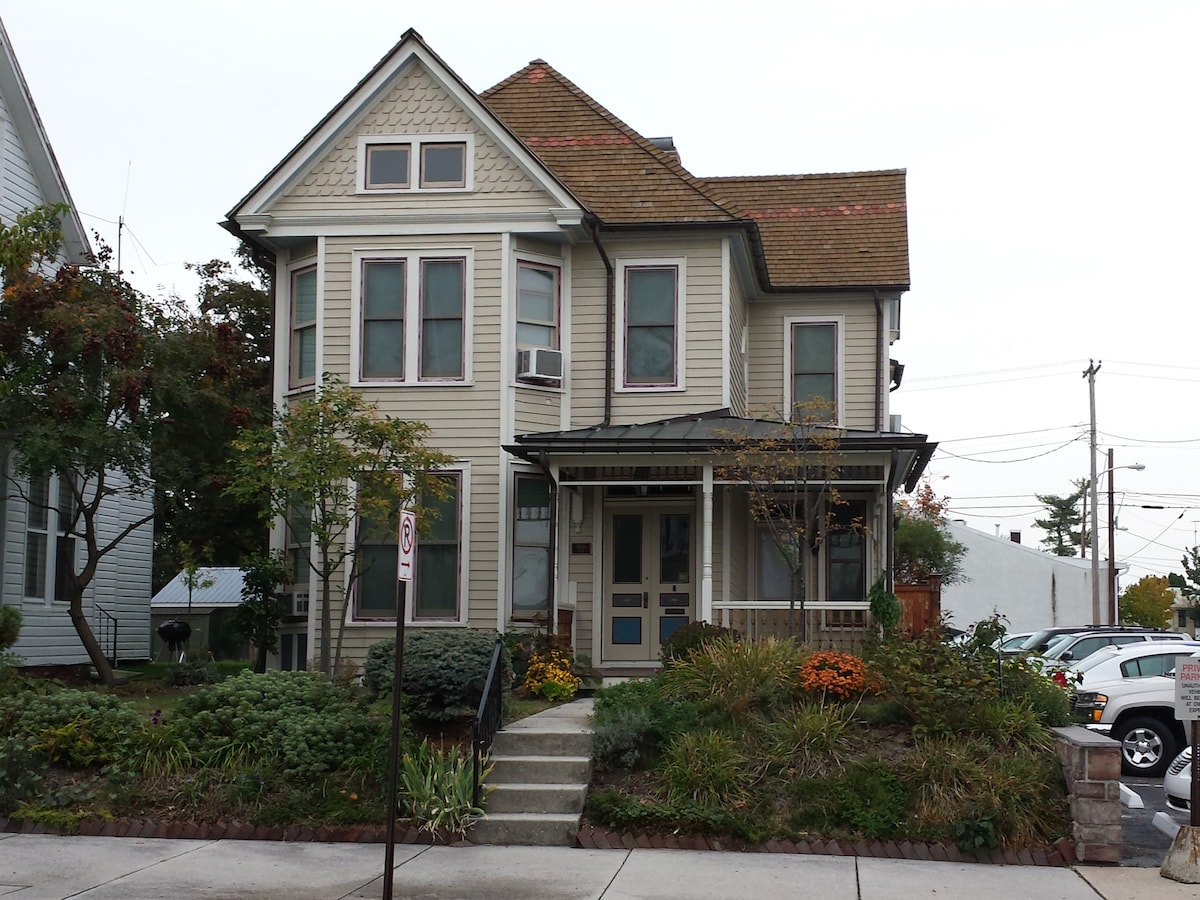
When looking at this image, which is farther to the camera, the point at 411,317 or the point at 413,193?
the point at 413,193

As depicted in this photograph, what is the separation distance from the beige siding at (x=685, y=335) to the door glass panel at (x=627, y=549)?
4.82ft

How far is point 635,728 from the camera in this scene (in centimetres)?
→ 1258

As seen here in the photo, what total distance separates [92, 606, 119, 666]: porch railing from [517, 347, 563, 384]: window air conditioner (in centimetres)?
1032

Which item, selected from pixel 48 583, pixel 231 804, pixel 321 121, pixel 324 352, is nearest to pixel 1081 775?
pixel 231 804

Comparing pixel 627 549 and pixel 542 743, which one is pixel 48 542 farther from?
pixel 542 743

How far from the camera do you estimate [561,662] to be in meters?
16.8

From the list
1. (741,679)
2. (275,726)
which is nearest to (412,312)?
(275,726)

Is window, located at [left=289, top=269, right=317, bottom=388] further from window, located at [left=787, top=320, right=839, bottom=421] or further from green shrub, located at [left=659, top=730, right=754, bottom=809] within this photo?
green shrub, located at [left=659, top=730, right=754, bottom=809]

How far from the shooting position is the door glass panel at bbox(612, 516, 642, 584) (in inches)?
771

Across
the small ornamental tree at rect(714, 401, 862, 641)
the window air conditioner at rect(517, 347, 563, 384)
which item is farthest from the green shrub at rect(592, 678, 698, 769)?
the window air conditioner at rect(517, 347, 563, 384)

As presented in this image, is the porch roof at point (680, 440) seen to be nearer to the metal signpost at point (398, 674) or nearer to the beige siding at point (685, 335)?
the beige siding at point (685, 335)

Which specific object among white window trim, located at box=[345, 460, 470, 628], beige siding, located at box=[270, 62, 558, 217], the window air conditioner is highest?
beige siding, located at box=[270, 62, 558, 217]

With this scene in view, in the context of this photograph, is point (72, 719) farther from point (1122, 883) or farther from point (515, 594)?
point (1122, 883)

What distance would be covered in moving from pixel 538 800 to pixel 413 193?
10.1m
